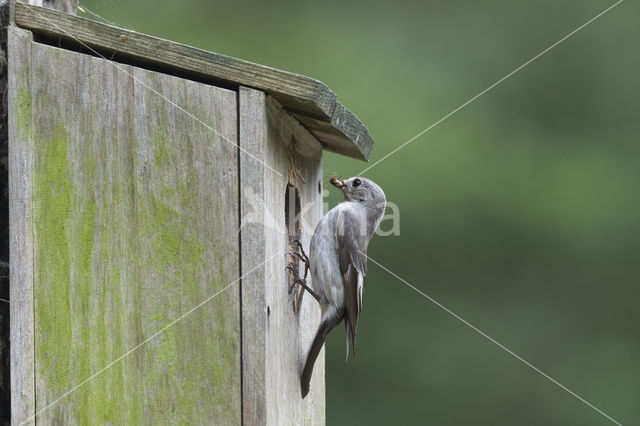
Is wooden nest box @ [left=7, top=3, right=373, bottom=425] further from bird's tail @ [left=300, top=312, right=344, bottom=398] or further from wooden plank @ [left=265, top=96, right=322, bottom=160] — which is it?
bird's tail @ [left=300, top=312, right=344, bottom=398]

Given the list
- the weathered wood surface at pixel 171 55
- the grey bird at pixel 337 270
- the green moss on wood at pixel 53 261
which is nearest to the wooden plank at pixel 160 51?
the weathered wood surface at pixel 171 55

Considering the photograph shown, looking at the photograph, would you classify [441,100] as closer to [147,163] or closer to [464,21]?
[464,21]

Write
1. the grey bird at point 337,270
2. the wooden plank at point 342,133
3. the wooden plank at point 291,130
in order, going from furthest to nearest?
the grey bird at point 337,270
the wooden plank at point 342,133
the wooden plank at point 291,130

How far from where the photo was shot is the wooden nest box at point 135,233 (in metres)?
3.17

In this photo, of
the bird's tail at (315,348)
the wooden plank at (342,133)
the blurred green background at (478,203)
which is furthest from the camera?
the blurred green background at (478,203)

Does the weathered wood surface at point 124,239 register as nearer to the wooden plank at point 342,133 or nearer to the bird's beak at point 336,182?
the wooden plank at point 342,133

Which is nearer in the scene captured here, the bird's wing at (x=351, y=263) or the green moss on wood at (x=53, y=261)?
Result: the green moss on wood at (x=53, y=261)

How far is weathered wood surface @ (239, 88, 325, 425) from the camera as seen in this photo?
3158 millimetres

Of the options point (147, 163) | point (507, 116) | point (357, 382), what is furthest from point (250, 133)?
point (507, 116)

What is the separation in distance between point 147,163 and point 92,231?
0.30 meters

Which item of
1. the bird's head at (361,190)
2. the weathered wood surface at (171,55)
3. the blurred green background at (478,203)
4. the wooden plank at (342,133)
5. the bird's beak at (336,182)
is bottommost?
the blurred green background at (478,203)

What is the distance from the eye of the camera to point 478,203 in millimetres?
7645

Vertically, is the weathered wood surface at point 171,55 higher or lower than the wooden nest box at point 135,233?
higher

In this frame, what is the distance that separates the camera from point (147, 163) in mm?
3199
